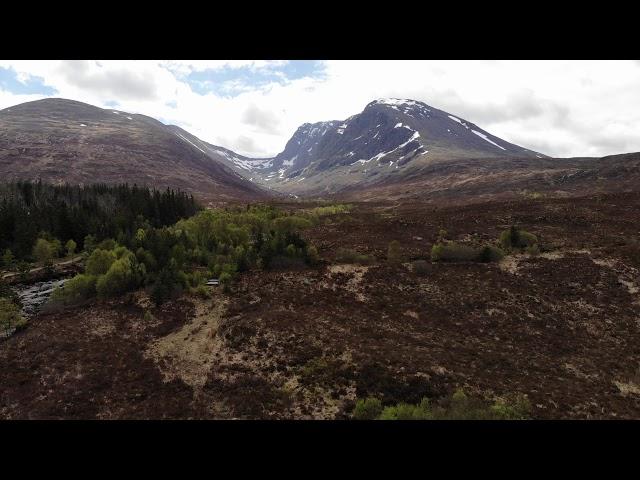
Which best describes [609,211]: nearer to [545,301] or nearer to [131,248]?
[545,301]

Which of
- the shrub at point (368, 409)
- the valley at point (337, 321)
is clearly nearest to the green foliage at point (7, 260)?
the valley at point (337, 321)

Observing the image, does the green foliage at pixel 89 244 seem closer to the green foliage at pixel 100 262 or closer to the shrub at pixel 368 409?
the green foliage at pixel 100 262

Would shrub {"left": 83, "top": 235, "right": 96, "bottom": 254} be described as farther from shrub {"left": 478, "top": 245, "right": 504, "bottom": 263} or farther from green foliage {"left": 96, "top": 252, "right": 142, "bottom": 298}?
shrub {"left": 478, "top": 245, "right": 504, "bottom": 263}

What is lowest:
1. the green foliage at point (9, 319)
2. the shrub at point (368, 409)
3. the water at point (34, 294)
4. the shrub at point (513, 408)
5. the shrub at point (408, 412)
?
the water at point (34, 294)

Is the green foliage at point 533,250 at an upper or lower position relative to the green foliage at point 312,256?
upper

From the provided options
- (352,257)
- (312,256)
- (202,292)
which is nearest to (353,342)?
(202,292)

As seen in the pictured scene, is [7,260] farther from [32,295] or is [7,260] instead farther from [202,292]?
[202,292]

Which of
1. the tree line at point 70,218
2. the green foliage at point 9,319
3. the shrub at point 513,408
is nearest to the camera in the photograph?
the shrub at point 513,408
